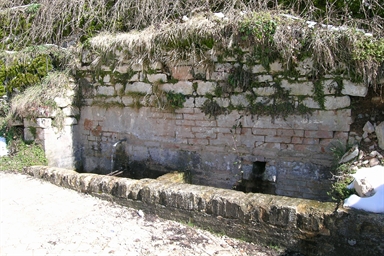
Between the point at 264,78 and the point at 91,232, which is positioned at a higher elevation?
the point at 264,78

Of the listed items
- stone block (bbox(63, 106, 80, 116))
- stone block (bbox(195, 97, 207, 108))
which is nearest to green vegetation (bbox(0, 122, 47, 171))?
stone block (bbox(63, 106, 80, 116))

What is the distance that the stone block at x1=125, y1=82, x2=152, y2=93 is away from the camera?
5.73 meters

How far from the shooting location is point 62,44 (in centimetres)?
705

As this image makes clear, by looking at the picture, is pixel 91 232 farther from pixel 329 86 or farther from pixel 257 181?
pixel 329 86

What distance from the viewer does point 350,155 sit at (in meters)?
4.04

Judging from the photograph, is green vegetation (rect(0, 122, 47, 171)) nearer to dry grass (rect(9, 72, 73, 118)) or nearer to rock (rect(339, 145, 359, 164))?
dry grass (rect(9, 72, 73, 118))

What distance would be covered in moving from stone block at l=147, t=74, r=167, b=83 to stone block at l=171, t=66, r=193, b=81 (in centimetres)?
18

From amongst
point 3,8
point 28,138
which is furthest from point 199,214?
point 3,8

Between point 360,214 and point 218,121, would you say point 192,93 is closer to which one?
point 218,121

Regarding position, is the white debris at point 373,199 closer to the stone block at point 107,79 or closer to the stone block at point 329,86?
the stone block at point 329,86

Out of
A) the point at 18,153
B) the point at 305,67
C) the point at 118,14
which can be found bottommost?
the point at 18,153

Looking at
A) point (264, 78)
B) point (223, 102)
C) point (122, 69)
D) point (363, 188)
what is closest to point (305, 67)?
point (264, 78)

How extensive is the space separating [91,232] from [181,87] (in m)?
2.64

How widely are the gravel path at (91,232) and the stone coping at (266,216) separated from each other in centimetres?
12
